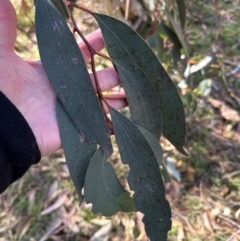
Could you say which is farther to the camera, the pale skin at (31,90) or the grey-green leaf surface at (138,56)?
the pale skin at (31,90)

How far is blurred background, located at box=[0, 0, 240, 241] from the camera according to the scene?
1562 millimetres

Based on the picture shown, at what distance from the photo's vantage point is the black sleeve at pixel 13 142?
885mm

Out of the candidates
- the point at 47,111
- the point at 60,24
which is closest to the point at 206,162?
the point at 47,111

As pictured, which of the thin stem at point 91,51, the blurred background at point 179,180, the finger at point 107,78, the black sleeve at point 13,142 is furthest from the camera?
the blurred background at point 179,180

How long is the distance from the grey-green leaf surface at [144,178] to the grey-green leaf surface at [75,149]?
65 mm

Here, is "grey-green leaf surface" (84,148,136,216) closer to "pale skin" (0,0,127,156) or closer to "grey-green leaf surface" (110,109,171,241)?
"grey-green leaf surface" (110,109,171,241)

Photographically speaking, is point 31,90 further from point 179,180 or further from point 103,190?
point 179,180

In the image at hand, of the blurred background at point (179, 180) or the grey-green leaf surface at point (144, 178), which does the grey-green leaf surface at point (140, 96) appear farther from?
the blurred background at point (179, 180)

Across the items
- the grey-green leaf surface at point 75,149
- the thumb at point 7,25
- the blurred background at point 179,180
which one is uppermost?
the thumb at point 7,25

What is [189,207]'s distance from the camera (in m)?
1.69

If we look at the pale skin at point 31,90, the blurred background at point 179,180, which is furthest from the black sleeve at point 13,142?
the blurred background at point 179,180

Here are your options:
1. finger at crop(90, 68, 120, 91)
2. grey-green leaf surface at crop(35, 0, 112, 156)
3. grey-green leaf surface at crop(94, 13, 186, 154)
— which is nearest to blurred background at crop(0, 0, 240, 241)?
finger at crop(90, 68, 120, 91)

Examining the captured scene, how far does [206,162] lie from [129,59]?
1046 millimetres

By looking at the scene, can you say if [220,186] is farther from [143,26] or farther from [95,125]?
[95,125]
